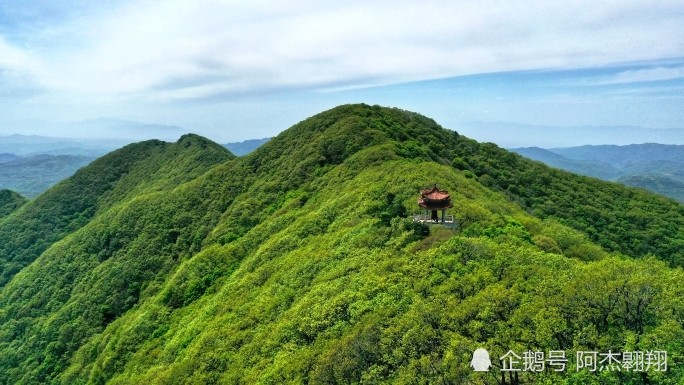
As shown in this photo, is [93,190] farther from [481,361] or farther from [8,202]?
[481,361]

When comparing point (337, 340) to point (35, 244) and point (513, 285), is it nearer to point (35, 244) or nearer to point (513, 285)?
point (513, 285)

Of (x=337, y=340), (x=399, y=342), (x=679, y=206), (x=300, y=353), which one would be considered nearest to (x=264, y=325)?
(x=300, y=353)

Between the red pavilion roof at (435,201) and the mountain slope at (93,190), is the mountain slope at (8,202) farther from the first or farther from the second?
the red pavilion roof at (435,201)

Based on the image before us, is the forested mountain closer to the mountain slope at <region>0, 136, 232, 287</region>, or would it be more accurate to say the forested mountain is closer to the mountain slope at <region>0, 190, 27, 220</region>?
the mountain slope at <region>0, 136, 232, 287</region>

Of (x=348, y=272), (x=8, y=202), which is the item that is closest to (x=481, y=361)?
(x=348, y=272)

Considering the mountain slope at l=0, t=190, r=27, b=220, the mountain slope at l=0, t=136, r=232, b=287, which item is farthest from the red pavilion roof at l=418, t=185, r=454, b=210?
the mountain slope at l=0, t=190, r=27, b=220
